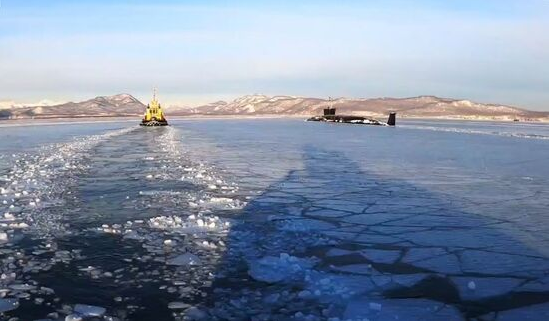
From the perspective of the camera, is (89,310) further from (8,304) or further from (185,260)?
(185,260)

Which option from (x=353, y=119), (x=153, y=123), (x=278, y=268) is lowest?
(x=278, y=268)

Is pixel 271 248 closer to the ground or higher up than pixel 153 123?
closer to the ground

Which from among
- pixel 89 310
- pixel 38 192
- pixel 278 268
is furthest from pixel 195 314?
pixel 38 192

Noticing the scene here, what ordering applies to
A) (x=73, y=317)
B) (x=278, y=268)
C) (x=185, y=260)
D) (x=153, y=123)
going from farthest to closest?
(x=153, y=123)
(x=185, y=260)
(x=278, y=268)
(x=73, y=317)

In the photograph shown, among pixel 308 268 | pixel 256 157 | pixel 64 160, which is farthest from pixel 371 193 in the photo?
pixel 64 160

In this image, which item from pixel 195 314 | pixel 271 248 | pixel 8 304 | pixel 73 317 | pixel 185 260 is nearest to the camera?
pixel 73 317

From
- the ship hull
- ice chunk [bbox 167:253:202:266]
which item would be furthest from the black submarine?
ice chunk [bbox 167:253:202:266]

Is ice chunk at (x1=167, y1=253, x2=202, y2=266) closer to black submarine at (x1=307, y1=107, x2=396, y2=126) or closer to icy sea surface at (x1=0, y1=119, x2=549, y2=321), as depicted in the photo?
icy sea surface at (x1=0, y1=119, x2=549, y2=321)
